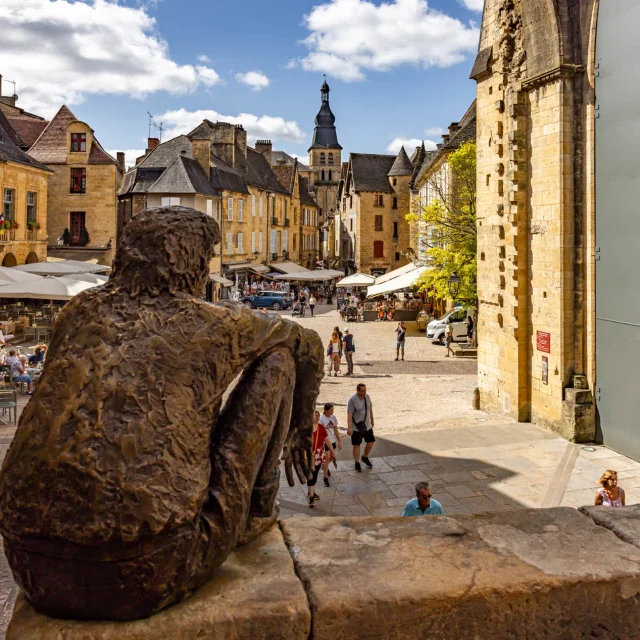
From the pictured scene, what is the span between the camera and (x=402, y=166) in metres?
60.0

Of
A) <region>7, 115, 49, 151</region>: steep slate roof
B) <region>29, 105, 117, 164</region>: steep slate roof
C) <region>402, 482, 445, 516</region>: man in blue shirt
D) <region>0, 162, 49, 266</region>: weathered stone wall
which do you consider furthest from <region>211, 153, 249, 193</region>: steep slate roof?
<region>402, 482, 445, 516</region>: man in blue shirt

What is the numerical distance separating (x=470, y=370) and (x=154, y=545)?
18.6m

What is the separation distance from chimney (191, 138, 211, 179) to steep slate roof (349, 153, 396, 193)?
768 inches

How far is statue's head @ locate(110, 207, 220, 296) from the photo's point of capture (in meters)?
2.25

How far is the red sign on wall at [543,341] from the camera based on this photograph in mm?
11602

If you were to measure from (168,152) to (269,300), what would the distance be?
1238 centimetres

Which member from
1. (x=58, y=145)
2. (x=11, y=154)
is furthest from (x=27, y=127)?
(x=11, y=154)

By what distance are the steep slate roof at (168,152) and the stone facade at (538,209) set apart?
32102mm

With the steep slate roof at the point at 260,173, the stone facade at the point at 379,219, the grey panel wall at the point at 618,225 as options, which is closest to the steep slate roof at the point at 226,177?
the steep slate roof at the point at 260,173

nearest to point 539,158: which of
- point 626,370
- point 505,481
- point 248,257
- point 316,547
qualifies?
point 626,370

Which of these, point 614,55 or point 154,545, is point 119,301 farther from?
point 614,55

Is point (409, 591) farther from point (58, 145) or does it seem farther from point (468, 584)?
point (58, 145)

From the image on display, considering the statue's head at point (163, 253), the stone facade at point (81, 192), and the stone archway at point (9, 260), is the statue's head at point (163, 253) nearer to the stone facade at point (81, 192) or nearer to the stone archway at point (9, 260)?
the stone archway at point (9, 260)

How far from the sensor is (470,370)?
19953 millimetres
